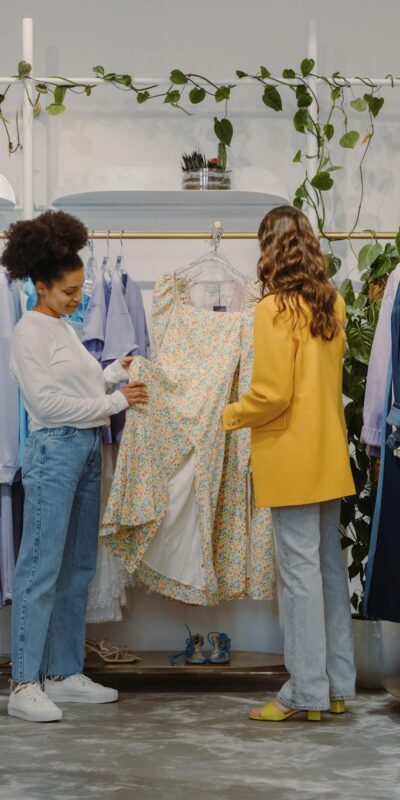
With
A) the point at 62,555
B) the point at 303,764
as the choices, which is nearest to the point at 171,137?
the point at 62,555

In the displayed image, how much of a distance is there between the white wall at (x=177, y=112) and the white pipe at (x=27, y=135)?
270 millimetres

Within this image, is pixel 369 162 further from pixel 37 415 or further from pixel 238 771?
pixel 238 771

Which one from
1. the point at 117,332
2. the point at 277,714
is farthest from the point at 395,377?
the point at 117,332

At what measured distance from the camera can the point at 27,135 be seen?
159 inches

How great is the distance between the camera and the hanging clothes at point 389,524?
313 centimetres

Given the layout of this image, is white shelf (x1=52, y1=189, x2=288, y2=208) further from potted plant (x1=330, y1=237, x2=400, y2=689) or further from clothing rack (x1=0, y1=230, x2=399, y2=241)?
potted plant (x1=330, y1=237, x2=400, y2=689)

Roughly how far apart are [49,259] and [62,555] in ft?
3.03

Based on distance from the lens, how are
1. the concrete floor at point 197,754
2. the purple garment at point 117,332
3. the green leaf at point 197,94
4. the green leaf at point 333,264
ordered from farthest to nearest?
the green leaf at point 197,94, the green leaf at point 333,264, the purple garment at point 117,332, the concrete floor at point 197,754

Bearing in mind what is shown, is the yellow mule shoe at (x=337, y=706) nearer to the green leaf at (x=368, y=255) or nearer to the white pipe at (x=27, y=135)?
the green leaf at (x=368, y=255)

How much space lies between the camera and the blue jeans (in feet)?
11.0

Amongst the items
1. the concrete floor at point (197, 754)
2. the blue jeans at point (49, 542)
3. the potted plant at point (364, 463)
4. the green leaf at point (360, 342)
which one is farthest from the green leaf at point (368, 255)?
the concrete floor at point (197, 754)

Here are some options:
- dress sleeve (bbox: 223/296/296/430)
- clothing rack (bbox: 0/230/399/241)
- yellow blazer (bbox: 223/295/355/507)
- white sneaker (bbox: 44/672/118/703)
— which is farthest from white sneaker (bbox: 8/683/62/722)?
clothing rack (bbox: 0/230/399/241)

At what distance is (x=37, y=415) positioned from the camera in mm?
3408

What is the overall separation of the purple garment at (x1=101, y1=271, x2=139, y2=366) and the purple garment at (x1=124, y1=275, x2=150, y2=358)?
7cm
